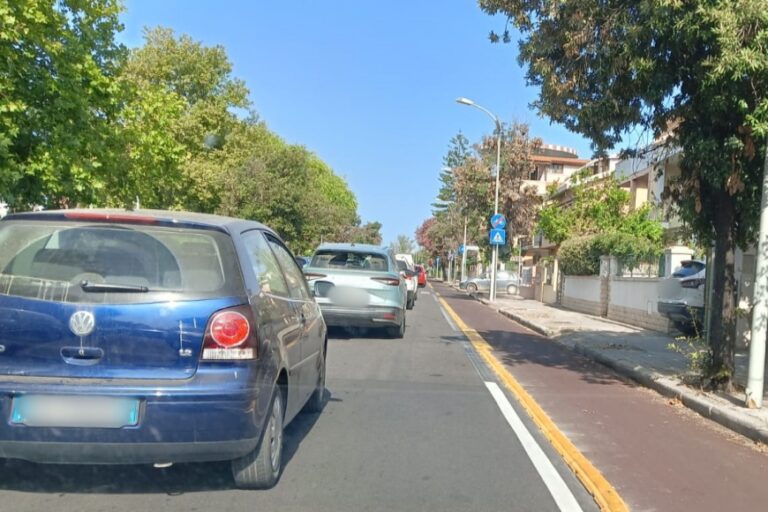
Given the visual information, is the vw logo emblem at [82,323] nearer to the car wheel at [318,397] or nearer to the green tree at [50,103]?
the car wheel at [318,397]

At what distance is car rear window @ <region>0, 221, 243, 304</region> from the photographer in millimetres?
4039

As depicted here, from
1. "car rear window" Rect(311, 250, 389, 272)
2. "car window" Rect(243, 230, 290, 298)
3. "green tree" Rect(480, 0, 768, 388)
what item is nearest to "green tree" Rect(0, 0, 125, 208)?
"car rear window" Rect(311, 250, 389, 272)

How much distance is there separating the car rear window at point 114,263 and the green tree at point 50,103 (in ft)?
21.5

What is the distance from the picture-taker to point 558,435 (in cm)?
633

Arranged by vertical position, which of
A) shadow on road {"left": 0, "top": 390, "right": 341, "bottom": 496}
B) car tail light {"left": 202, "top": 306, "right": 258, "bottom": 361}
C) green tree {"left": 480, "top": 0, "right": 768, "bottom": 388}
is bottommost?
shadow on road {"left": 0, "top": 390, "right": 341, "bottom": 496}

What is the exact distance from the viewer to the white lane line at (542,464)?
15.0 ft

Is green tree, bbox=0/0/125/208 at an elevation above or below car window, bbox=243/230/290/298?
above

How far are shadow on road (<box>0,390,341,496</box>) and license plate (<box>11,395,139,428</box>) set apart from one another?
826mm

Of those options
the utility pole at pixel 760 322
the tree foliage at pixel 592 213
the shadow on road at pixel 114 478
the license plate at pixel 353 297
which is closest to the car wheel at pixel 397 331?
the license plate at pixel 353 297

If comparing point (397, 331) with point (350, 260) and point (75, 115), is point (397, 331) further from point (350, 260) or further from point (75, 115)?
point (75, 115)

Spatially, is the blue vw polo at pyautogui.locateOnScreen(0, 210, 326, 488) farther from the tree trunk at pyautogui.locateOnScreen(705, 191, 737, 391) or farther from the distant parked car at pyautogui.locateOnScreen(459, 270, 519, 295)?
the distant parked car at pyautogui.locateOnScreen(459, 270, 519, 295)

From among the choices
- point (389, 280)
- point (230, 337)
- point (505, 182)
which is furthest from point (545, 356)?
point (505, 182)

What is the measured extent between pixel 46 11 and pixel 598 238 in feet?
56.3

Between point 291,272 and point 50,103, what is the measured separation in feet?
25.4
